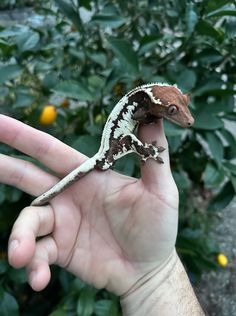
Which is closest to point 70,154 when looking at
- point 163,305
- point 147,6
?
point 163,305

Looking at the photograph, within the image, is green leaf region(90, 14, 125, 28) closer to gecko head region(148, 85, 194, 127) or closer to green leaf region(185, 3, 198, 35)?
green leaf region(185, 3, 198, 35)

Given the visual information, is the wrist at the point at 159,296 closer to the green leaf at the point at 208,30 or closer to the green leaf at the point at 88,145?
the green leaf at the point at 88,145

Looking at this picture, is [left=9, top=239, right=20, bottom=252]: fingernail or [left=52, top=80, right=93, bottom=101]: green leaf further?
[left=52, top=80, right=93, bottom=101]: green leaf

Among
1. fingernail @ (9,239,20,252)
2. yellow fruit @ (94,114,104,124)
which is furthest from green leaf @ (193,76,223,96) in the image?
fingernail @ (9,239,20,252)

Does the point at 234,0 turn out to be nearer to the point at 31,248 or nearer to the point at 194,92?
the point at 194,92

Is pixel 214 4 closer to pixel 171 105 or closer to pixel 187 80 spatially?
pixel 187 80

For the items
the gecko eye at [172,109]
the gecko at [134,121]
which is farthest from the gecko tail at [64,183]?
the gecko eye at [172,109]
